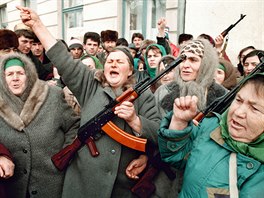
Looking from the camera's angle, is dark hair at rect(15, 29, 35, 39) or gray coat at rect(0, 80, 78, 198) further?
dark hair at rect(15, 29, 35, 39)

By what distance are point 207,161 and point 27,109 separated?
4.57ft

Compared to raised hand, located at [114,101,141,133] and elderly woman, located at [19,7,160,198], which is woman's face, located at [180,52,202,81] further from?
raised hand, located at [114,101,141,133]

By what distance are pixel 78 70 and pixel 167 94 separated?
78 centimetres

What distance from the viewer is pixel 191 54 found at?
2316mm

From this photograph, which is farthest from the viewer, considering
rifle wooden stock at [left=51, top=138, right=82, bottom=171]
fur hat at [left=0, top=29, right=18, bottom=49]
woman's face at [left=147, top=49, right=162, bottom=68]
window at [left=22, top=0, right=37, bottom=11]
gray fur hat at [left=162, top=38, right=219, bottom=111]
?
window at [left=22, top=0, right=37, bottom=11]

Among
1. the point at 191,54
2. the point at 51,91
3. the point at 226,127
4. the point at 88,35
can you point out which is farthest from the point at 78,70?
the point at 88,35

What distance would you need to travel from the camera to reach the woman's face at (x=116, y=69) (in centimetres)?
211

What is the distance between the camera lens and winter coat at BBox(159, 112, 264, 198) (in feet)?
4.11

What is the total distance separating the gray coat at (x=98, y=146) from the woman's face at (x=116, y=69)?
0.08 metres

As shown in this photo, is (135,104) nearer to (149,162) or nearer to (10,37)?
(149,162)

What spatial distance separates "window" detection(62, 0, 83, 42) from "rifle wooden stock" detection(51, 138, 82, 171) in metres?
7.87

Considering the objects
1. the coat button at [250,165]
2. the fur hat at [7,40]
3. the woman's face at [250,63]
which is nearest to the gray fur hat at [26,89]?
the fur hat at [7,40]

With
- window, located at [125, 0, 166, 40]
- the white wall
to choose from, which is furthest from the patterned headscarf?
window, located at [125, 0, 166, 40]

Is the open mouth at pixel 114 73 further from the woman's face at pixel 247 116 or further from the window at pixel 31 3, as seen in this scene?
the window at pixel 31 3
